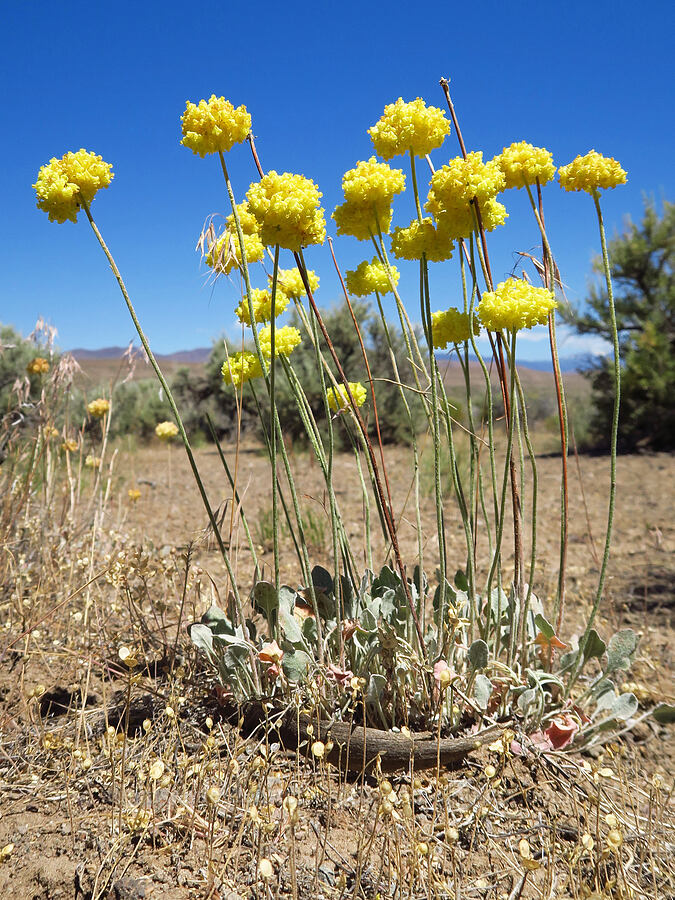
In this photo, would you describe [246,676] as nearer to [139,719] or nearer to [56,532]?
[139,719]

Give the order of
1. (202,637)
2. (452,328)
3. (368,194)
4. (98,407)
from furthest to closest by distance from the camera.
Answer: (98,407) < (202,637) < (452,328) < (368,194)

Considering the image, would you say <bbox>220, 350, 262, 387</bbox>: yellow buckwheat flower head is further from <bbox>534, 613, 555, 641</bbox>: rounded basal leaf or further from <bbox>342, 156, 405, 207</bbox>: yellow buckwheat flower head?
<bbox>534, 613, 555, 641</bbox>: rounded basal leaf

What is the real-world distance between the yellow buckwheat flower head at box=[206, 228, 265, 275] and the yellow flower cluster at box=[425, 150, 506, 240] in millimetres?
520

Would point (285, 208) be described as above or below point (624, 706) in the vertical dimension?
above

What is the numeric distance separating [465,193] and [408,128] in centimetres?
27

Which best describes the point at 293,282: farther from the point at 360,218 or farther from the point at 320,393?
the point at 320,393

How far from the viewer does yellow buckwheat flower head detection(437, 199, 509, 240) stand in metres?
1.51

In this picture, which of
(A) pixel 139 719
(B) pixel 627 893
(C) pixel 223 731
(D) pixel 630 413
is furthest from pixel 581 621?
(D) pixel 630 413

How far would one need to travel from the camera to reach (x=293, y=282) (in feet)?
5.81

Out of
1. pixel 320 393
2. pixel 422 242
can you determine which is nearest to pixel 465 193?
pixel 422 242

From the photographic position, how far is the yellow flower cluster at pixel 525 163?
63.5 inches

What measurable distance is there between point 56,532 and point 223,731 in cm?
181

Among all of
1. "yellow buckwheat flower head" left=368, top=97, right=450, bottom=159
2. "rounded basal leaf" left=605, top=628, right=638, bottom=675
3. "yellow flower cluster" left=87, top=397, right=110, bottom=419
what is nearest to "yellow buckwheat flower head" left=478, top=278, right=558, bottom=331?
"yellow buckwheat flower head" left=368, top=97, right=450, bottom=159

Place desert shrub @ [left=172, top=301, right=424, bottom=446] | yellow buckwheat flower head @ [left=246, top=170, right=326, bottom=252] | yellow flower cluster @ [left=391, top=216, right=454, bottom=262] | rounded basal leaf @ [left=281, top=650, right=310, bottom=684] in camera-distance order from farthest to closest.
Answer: desert shrub @ [left=172, top=301, right=424, bottom=446] < rounded basal leaf @ [left=281, top=650, right=310, bottom=684] < yellow flower cluster @ [left=391, top=216, right=454, bottom=262] < yellow buckwheat flower head @ [left=246, top=170, right=326, bottom=252]
